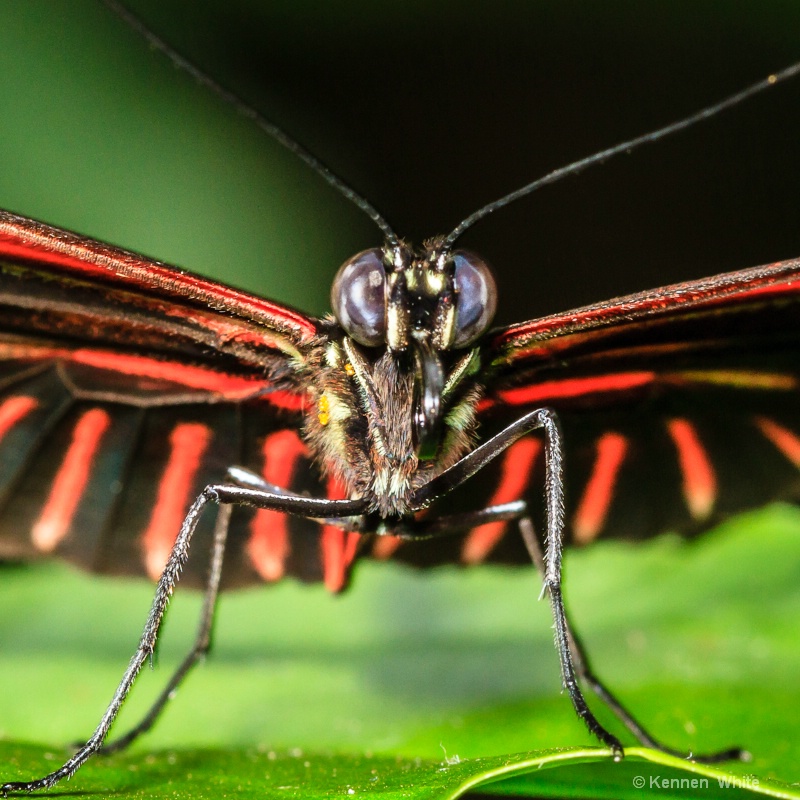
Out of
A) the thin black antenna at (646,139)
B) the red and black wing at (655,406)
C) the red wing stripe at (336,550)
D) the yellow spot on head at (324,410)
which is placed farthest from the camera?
the red wing stripe at (336,550)

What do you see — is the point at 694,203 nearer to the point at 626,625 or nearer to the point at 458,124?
the point at 458,124

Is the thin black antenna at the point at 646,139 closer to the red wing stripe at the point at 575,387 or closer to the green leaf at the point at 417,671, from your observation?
the red wing stripe at the point at 575,387

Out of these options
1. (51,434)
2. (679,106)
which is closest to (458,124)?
(679,106)

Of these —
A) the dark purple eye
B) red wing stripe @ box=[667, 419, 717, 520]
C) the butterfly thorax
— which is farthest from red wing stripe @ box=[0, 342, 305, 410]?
red wing stripe @ box=[667, 419, 717, 520]

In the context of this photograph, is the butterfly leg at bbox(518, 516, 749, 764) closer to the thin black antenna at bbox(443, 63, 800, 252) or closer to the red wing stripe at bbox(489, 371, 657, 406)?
the red wing stripe at bbox(489, 371, 657, 406)

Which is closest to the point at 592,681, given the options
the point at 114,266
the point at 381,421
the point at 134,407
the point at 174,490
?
the point at 381,421

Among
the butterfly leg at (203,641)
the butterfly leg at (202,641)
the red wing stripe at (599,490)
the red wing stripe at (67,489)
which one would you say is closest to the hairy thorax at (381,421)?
the butterfly leg at (202,641)
